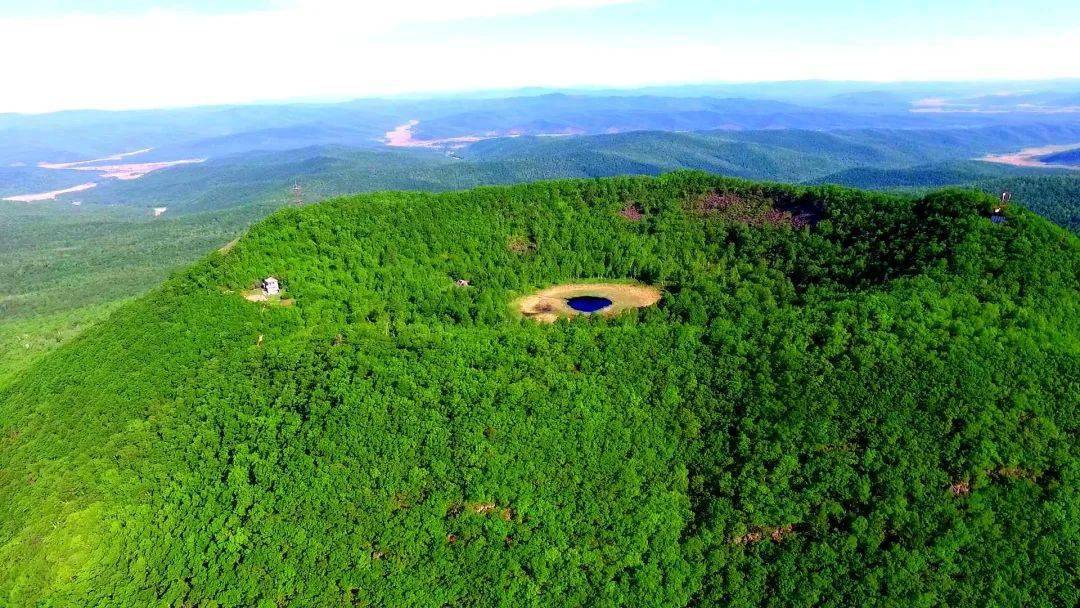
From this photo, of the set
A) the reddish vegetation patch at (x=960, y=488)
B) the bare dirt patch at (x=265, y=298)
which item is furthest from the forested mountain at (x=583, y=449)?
the bare dirt patch at (x=265, y=298)

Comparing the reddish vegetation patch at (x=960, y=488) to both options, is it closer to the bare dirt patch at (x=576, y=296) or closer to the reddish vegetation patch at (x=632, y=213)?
the bare dirt patch at (x=576, y=296)

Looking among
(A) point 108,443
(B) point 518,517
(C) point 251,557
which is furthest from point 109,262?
(B) point 518,517

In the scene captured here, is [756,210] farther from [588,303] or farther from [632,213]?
[588,303]

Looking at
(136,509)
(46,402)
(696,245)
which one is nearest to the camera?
(136,509)

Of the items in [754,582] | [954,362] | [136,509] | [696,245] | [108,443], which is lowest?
[754,582]

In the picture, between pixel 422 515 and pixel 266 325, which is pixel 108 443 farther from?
pixel 422 515

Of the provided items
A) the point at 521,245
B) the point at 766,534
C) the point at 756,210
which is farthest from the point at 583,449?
the point at 756,210
